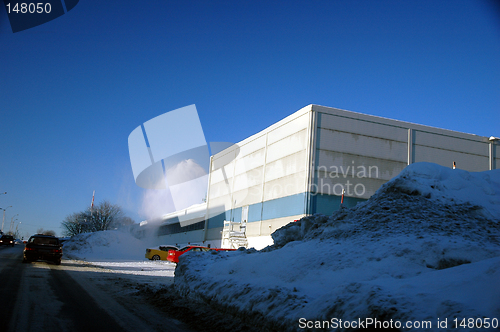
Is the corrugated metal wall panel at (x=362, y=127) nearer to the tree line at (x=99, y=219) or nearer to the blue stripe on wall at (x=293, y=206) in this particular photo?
the blue stripe on wall at (x=293, y=206)

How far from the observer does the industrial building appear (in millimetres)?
36500

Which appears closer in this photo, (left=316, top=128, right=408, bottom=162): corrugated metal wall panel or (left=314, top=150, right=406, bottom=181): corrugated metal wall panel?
(left=314, top=150, right=406, bottom=181): corrugated metal wall panel

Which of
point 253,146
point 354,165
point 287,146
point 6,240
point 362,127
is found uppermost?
point 362,127

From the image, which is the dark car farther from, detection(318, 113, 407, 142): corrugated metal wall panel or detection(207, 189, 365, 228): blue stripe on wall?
detection(318, 113, 407, 142): corrugated metal wall panel

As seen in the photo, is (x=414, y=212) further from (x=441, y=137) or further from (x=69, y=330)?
(x=441, y=137)

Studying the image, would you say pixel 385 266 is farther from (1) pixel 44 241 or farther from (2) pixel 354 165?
(2) pixel 354 165

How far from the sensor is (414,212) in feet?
30.4

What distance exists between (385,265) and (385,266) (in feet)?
0.13

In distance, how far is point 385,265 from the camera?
7113 millimetres

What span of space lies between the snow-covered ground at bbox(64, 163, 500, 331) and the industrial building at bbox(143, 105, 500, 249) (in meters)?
24.8

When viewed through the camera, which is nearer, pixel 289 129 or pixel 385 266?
pixel 385 266

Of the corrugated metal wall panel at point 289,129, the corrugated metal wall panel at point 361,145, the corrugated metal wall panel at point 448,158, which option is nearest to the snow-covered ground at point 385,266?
the corrugated metal wall panel at point 361,145

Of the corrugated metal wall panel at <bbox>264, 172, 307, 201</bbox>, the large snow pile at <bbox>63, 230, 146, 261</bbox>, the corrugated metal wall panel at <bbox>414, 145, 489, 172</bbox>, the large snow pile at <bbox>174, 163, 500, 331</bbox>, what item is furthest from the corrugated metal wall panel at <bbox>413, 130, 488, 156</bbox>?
the large snow pile at <bbox>63, 230, 146, 261</bbox>

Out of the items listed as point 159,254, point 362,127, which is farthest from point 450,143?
point 159,254
